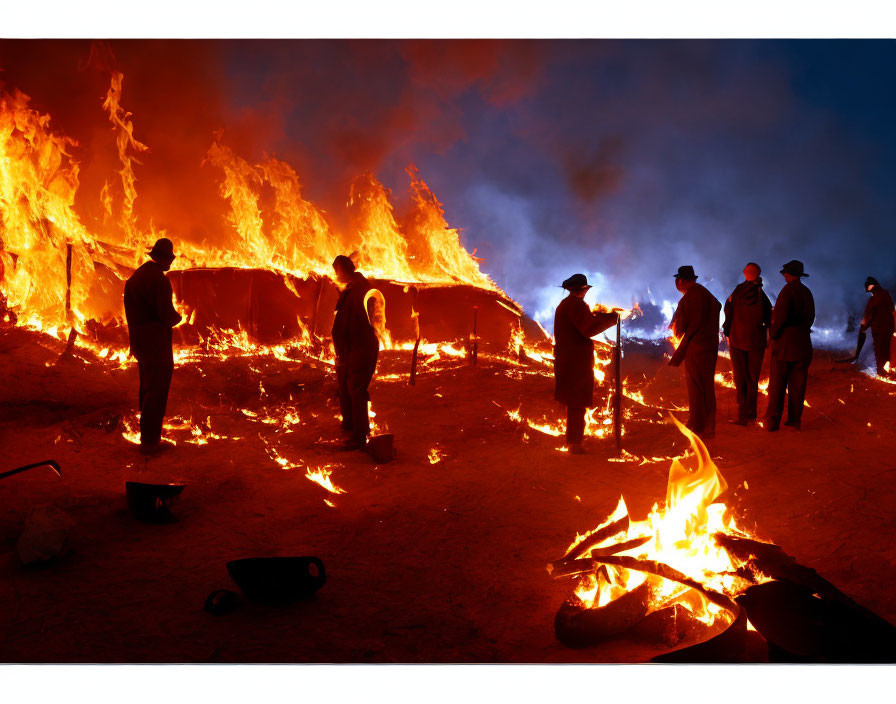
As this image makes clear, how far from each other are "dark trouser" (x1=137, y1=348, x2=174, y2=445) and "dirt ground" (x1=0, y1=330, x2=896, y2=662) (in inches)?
11.0

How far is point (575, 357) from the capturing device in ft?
19.9

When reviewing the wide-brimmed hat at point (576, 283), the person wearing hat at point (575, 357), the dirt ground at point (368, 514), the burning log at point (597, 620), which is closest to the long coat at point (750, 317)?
the dirt ground at point (368, 514)

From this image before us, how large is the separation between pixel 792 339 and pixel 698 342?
3.87 ft

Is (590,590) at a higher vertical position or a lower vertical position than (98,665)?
higher

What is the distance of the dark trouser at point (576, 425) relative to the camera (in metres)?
6.11

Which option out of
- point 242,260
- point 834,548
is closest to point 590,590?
point 834,548

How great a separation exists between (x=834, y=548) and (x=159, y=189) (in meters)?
16.3

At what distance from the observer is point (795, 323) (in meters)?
6.58

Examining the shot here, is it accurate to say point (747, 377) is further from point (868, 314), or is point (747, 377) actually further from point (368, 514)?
point (368, 514)

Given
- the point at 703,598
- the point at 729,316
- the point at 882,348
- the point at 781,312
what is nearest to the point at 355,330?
the point at 703,598

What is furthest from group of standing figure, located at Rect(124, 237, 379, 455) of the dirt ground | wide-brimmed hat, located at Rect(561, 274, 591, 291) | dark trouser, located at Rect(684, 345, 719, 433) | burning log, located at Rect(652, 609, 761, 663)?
burning log, located at Rect(652, 609, 761, 663)

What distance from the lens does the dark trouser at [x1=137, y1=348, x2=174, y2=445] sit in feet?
18.9

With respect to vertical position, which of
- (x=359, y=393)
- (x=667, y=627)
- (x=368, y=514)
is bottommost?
(x=368, y=514)

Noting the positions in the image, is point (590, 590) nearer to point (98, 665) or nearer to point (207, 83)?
point (98, 665)
